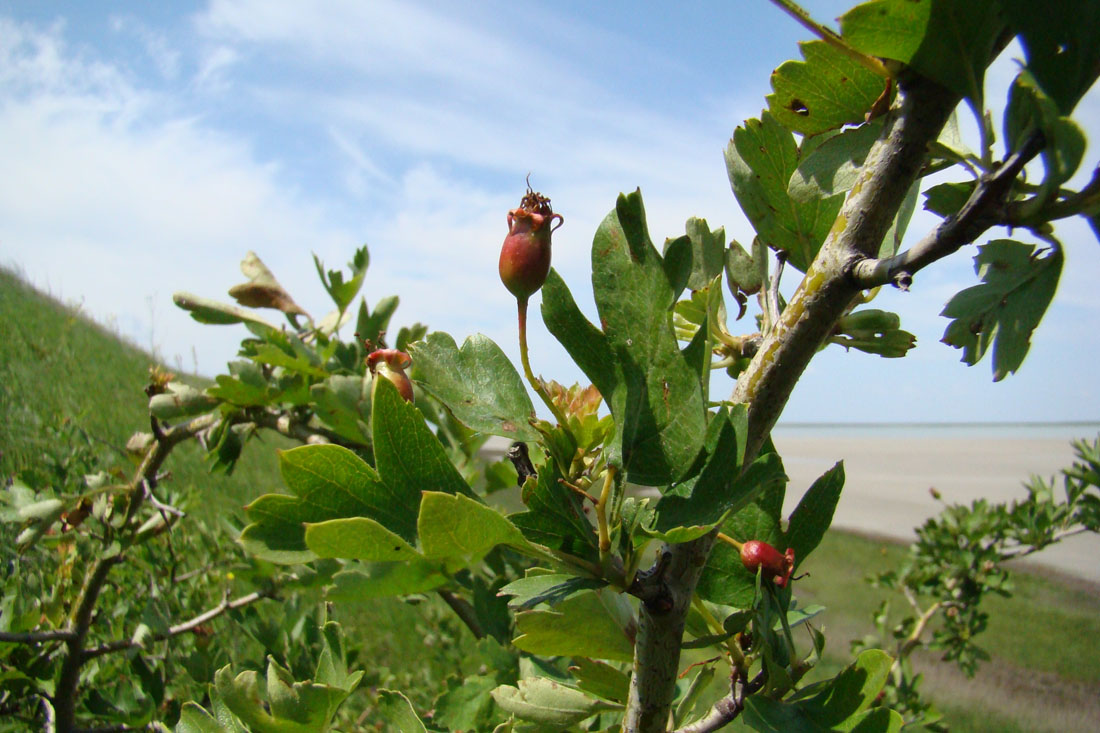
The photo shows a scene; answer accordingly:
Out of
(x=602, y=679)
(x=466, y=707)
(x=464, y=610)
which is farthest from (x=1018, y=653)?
(x=602, y=679)

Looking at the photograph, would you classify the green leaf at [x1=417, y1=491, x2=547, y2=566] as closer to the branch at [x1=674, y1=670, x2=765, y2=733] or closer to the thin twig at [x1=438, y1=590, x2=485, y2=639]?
the branch at [x1=674, y1=670, x2=765, y2=733]

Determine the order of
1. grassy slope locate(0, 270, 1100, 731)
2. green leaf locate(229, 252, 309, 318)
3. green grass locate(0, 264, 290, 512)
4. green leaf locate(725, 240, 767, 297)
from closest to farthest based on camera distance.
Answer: green leaf locate(725, 240, 767, 297) → green leaf locate(229, 252, 309, 318) → grassy slope locate(0, 270, 1100, 731) → green grass locate(0, 264, 290, 512)

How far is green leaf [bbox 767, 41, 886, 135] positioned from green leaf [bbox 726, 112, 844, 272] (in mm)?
47

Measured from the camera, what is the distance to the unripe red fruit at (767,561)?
536mm

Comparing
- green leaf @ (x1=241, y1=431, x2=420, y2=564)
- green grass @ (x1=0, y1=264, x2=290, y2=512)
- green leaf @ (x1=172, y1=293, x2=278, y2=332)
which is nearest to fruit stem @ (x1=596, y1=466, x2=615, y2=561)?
green leaf @ (x1=241, y1=431, x2=420, y2=564)

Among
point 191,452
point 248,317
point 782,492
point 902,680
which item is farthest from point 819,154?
point 191,452

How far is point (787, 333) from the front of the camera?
1.64 feet

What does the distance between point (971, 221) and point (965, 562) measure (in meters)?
2.01

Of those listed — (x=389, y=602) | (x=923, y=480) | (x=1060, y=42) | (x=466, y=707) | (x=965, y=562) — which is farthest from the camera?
(x=923, y=480)

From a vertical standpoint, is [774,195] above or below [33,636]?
above

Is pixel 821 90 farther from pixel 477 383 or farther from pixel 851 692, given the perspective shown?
pixel 851 692

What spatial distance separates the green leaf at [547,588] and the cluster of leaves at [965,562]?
1.64 m

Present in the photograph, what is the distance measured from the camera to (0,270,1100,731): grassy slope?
2.84m

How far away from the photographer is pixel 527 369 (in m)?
0.51
